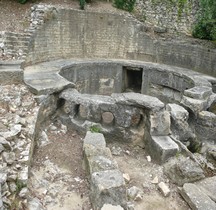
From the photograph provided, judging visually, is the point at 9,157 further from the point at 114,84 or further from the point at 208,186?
the point at 114,84

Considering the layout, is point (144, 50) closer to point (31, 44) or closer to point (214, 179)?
point (31, 44)

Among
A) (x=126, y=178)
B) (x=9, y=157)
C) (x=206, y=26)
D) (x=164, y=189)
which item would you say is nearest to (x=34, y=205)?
(x=9, y=157)

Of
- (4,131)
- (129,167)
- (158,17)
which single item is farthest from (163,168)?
(158,17)

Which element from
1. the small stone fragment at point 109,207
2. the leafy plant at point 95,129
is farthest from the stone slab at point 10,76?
the small stone fragment at point 109,207

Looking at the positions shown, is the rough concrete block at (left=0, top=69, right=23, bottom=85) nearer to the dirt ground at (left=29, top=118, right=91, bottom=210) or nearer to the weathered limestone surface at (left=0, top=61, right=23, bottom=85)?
the weathered limestone surface at (left=0, top=61, right=23, bottom=85)

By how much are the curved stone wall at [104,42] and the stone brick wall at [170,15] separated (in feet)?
4.60

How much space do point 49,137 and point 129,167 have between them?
205 cm

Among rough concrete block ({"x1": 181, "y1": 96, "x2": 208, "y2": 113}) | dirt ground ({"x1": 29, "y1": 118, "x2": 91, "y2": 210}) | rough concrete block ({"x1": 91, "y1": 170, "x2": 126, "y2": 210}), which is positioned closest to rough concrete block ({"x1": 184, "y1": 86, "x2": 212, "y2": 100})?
rough concrete block ({"x1": 181, "y1": 96, "x2": 208, "y2": 113})

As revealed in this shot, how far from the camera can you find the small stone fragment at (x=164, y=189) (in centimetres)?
466

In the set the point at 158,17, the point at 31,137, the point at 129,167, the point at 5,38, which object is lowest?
the point at 129,167

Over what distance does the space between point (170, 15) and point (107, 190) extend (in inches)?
438

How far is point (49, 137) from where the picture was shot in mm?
5973

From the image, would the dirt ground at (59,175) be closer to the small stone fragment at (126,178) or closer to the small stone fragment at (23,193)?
the small stone fragment at (23,193)

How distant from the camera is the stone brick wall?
489 inches
